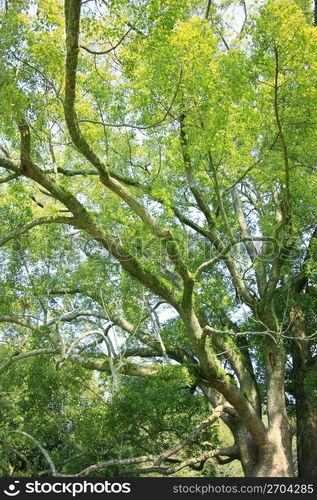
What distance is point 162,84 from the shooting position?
6.86 metres

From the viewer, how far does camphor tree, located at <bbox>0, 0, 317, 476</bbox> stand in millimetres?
6266

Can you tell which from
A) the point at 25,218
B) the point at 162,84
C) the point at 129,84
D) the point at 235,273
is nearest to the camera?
the point at 162,84

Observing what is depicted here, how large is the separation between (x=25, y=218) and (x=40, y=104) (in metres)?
2.04

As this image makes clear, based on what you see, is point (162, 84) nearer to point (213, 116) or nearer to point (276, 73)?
point (213, 116)

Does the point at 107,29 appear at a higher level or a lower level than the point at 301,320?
higher

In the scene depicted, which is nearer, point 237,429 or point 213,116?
point 213,116

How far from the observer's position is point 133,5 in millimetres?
5809

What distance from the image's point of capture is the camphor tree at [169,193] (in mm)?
6266

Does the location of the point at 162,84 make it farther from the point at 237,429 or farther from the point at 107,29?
the point at 237,429

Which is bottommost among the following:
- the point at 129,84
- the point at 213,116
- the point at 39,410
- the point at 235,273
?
the point at 39,410

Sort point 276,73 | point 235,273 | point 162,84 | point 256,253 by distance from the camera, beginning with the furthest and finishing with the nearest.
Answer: point 256,253
point 235,273
point 162,84
point 276,73

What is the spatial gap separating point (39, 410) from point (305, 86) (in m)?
8.83

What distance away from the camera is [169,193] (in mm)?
8047

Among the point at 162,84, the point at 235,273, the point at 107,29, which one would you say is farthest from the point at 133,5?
the point at 235,273
